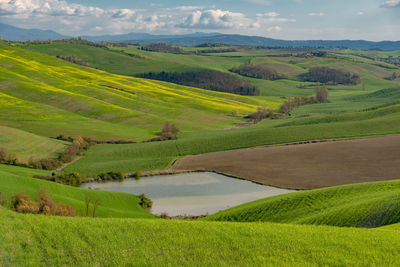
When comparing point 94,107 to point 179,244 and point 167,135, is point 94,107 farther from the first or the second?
point 179,244

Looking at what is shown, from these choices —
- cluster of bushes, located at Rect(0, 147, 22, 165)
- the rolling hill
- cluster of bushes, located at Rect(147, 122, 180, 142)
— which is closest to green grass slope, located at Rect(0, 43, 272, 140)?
the rolling hill

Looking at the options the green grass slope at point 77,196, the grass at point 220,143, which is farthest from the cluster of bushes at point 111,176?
the green grass slope at point 77,196

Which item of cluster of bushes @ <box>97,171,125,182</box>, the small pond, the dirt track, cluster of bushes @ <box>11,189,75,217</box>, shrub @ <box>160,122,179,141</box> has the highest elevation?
cluster of bushes @ <box>11,189,75,217</box>

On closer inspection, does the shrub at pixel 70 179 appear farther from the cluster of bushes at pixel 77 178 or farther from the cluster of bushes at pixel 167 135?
the cluster of bushes at pixel 167 135

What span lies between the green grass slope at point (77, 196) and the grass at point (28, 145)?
32.0 metres

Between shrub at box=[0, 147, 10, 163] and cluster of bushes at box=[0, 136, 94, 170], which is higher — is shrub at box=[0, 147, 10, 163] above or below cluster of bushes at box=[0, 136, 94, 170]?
above

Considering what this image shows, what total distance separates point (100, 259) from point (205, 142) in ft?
255

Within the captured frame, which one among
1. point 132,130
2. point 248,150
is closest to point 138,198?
point 248,150

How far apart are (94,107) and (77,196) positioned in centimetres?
9500

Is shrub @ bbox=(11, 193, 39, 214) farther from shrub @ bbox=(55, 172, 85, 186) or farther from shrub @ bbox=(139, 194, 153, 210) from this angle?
shrub @ bbox=(55, 172, 85, 186)

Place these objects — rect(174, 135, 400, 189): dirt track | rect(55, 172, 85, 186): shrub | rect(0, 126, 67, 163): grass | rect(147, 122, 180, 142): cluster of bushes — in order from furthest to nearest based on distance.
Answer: rect(147, 122, 180, 142): cluster of bushes
rect(0, 126, 67, 163): grass
rect(55, 172, 85, 186): shrub
rect(174, 135, 400, 189): dirt track

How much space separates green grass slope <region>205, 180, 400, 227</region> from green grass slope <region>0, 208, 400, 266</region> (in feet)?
27.0

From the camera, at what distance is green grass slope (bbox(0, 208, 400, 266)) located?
67.3ft

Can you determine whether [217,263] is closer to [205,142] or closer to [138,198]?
[138,198]
